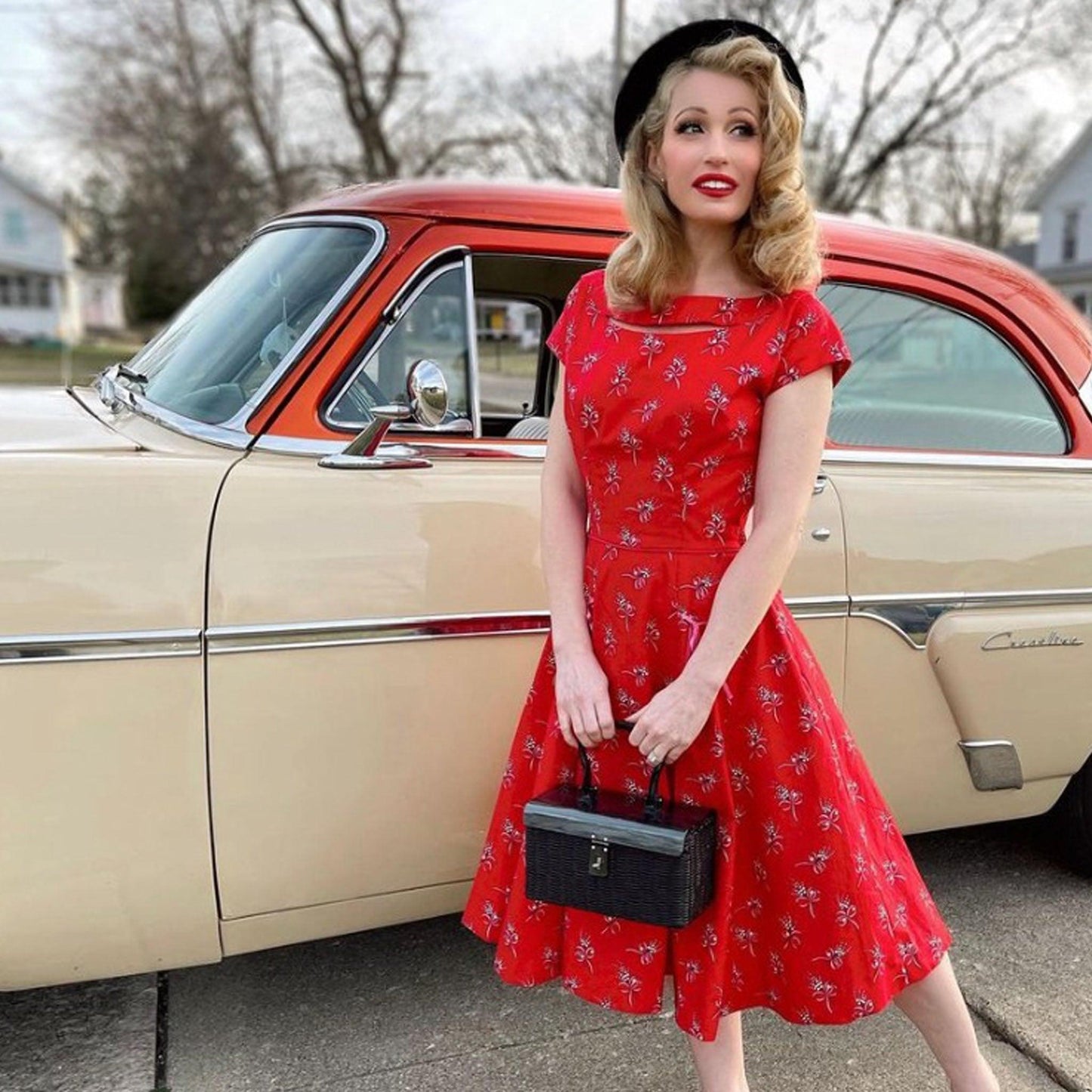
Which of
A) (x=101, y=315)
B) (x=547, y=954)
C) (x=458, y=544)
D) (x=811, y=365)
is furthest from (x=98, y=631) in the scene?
(x=101, y=315)

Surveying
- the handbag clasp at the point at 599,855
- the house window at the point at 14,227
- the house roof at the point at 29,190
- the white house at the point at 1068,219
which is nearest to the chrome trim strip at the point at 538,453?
the handbag clasp at the point at 599,855

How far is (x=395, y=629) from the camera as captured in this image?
2100 millimetres

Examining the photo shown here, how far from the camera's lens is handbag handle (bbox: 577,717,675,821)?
1.64 meters

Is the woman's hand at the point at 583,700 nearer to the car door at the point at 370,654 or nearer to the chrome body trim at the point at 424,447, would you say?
the car door at the point at 370,654

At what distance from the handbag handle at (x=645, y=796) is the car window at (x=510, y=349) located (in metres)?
1.52

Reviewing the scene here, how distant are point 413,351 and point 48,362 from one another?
3401 cm

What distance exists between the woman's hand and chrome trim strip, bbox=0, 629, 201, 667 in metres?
0.70

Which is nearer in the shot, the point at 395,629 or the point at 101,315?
the point at 395,629

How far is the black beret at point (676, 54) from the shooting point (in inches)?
65.2

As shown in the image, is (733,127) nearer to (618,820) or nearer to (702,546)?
(702,546)

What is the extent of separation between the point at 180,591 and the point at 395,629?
16.0 inches

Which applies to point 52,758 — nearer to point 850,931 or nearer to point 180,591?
point 180,591

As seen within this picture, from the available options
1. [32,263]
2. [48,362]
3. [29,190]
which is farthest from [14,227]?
[48,362]

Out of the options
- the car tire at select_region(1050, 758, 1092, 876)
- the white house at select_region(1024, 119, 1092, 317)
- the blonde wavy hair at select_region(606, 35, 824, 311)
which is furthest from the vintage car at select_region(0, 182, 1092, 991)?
the white house at select_region(1024, 119, 1092, 317)
